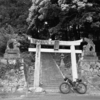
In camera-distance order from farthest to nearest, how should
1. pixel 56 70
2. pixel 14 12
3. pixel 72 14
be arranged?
pixel 14 12
pixel 72 14
pixel 56 70

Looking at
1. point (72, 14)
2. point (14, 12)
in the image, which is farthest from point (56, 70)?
point (14, 12)

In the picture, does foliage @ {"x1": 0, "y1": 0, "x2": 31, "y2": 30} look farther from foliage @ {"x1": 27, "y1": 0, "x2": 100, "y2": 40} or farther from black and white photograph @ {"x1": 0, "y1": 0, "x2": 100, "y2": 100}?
black and white photograph @ {"x1": 0, "y1": 0, "x2": 100, "y2": 100}

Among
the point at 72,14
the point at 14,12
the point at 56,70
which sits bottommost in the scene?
the point at 56,70

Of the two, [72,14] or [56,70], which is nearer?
[56,70]

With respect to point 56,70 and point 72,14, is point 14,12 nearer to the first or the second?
point 72,14

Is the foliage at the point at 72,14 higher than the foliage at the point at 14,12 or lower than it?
lower

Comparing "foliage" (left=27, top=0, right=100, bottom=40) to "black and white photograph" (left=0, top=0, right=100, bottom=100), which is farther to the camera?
"foliage" (left=27, top=0, right=100, bottom=40)

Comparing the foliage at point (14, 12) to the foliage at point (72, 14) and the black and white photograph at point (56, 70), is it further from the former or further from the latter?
the black and white photograph at point (56, 70)

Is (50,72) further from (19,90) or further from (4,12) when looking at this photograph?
(4,12)

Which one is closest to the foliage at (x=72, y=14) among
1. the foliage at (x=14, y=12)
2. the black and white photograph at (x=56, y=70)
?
the black and white photograph at (x=56, y=70)

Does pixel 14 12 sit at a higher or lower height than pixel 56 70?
higher

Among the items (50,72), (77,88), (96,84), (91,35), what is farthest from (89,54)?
(91,35)

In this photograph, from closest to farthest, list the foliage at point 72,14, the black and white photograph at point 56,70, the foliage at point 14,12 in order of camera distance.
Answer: the black and white photograph at point 56,70 → the foliage at point 72,14 → the foliage at point 14,12

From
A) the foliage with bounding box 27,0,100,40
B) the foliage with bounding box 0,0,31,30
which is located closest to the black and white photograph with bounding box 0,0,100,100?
the foliage with bounding box 27,0,100,40
